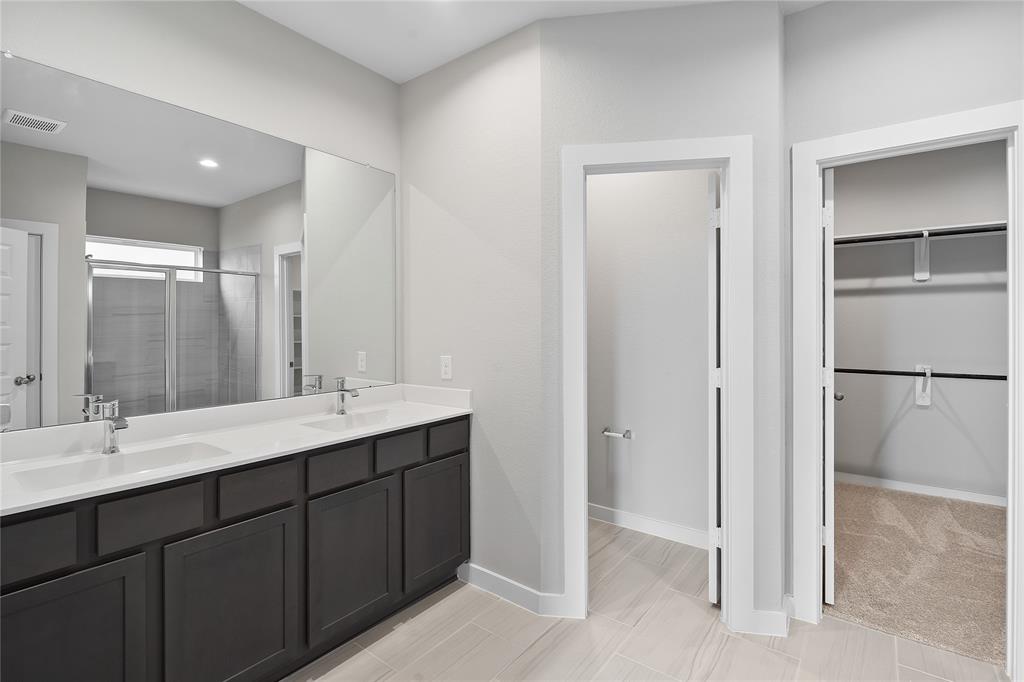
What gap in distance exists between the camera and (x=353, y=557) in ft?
6.41

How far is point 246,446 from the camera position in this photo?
1760 mm

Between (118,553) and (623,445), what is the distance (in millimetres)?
2582

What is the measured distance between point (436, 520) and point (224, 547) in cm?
96

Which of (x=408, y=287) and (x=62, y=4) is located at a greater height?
(x=62, y=4)

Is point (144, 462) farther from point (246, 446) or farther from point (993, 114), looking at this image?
point (993, 114)

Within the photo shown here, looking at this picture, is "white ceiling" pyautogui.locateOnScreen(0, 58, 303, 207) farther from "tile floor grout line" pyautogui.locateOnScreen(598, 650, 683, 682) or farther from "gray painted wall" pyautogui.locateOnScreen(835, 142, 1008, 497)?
"gray painted wall" pyautogui.locateOnScreen(835, 142, 1008, 497)

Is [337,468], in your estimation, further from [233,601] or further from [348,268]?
[348,268]

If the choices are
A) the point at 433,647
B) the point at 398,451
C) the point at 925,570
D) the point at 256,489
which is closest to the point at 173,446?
the point at 256,489

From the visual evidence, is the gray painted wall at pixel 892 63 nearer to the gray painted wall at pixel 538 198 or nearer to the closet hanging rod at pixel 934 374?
the gray painted wall at pixel 538 198

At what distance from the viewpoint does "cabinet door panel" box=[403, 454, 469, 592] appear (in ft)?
7.18

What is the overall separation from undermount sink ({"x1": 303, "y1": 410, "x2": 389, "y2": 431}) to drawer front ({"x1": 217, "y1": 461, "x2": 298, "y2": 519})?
495mm

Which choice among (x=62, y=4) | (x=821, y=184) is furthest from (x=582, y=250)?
(x=62, y=4)

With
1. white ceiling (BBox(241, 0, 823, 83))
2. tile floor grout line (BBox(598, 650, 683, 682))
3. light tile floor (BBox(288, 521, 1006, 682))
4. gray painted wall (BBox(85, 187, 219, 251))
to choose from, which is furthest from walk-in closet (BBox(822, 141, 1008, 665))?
gray painted wall (BBox(85, 187, 219, 251))

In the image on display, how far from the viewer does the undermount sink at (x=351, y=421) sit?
7.41 ft
